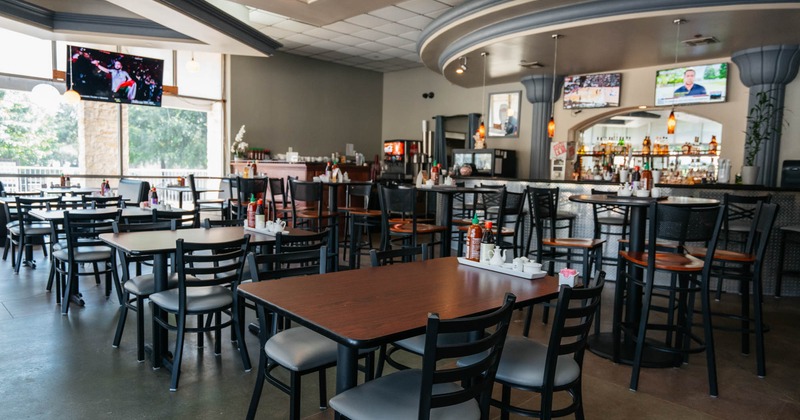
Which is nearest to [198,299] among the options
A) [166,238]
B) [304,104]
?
[166,238]

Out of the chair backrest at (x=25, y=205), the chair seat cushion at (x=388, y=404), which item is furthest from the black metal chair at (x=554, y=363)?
the chair backrest at (x=25, y=205)

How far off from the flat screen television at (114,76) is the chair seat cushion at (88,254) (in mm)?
4583

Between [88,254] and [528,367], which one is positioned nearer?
[528,367]

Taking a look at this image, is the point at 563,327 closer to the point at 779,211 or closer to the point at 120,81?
the point at 779,211

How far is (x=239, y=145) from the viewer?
9.71m

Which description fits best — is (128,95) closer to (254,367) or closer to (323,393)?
(254,367)

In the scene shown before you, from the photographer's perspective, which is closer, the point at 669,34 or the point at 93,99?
the point at 669,34

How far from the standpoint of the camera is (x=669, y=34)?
610cm

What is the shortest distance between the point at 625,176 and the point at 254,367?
396 cm

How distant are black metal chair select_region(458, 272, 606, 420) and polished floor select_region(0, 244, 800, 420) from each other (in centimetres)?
84

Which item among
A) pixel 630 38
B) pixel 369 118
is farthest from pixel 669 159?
pixel 369 118

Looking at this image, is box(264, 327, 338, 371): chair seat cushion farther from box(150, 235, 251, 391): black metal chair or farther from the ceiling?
the ceiling

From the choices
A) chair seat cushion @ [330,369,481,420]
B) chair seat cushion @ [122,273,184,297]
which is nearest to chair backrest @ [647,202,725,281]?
chair seat cushion @ [330,369,481,420]

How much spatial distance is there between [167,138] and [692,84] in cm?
930
